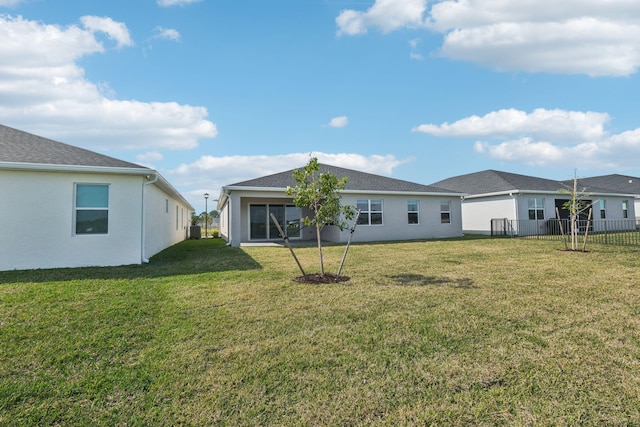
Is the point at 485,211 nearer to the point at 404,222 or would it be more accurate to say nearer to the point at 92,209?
the point at 404,222

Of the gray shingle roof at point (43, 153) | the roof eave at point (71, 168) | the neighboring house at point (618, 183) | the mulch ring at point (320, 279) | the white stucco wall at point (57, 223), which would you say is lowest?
the mulch ring at point (320, 279)

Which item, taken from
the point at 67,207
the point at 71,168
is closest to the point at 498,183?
the point at 71,168

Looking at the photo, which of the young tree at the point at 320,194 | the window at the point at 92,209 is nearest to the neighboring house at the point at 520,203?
the young tree at the point at 320,194

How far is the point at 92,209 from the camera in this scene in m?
8.80

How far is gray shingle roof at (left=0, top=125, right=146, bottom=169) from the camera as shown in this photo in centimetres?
832

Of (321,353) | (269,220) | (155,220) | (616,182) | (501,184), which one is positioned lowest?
(321,353)

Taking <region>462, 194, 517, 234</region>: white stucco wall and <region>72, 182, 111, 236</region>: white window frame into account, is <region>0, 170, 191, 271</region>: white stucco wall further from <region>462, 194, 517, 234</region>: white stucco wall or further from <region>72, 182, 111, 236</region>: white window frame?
<region>462, 194, 517, 234</region>: white stucco wall

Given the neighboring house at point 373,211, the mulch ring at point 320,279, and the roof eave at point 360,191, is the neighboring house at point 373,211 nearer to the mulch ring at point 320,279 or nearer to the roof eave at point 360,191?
the roof eave at point 360,191

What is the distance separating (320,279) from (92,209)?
6825 mm

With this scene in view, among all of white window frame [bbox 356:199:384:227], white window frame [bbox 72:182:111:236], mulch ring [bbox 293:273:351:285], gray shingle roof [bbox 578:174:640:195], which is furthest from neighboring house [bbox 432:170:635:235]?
white window frame [bbox 72:182:111:236]

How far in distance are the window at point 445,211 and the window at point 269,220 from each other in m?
8.38

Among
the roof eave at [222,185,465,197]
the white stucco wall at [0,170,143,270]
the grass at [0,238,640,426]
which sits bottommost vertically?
the grass at [0,238,640,426]

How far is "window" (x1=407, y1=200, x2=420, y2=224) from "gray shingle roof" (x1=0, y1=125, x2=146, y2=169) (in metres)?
13.5

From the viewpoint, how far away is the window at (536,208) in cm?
1989
